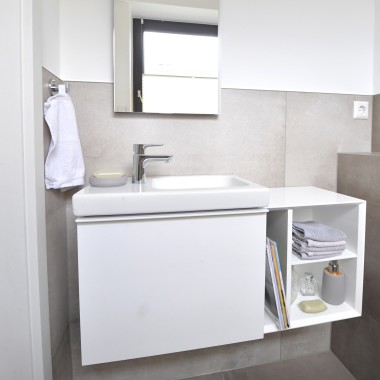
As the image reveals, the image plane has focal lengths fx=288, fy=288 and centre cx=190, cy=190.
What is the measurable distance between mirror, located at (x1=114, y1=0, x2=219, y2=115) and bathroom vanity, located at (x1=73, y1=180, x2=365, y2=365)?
491 millimetres

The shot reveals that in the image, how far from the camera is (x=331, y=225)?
1.29 metres

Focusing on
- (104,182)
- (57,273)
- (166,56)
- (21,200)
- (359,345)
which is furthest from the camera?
(359,345)

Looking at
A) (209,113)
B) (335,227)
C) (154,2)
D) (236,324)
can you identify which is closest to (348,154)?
(335,227)

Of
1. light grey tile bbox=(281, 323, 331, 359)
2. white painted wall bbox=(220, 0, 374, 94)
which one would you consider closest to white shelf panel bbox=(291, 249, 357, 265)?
light grey tile bbox=(281, 323, 331, 359)

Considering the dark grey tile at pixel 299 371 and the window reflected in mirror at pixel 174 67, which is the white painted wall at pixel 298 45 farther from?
the dark grey tile at pixel 299 371

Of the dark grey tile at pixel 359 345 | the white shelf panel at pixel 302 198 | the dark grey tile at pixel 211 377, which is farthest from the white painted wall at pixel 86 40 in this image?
the dark grey tile at pixel 359 345

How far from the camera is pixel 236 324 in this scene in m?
1.00

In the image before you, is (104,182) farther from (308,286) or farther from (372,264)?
(372,264)

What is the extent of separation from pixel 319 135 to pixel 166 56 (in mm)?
828

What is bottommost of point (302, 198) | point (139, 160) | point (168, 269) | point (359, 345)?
point (359, 345)

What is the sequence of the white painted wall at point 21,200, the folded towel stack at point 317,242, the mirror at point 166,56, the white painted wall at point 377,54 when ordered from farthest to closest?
the white painted wall at point 377,54 < the mirror at point 166,56 < the folded towel stack at point 317,242 < the white painted wall at point 21,200

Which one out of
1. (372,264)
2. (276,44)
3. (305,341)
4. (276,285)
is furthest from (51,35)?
(305,341)

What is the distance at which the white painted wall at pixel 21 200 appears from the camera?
81 centimetres

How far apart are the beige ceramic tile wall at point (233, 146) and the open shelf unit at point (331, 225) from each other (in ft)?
0.73
